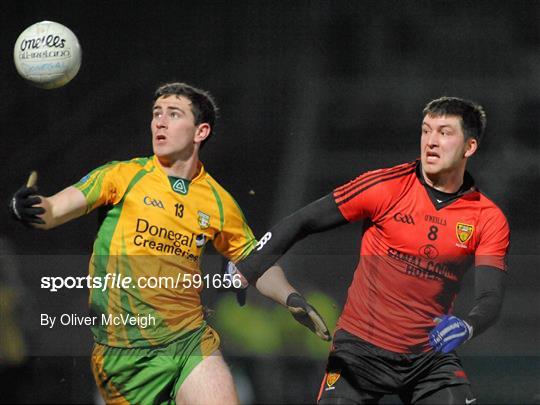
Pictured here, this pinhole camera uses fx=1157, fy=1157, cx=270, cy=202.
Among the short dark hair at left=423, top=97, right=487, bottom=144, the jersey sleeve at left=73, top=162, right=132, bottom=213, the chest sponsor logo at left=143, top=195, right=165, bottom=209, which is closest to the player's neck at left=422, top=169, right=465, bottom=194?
the short dark hair at left=423, top=97, right=487, bottom=144

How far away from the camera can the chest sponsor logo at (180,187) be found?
222 inches

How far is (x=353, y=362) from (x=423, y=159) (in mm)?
1041

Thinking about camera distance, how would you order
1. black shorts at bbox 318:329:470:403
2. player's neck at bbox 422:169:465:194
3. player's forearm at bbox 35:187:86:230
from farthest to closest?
player's neck at bbox 422:169:465:194
player's forearm at bbox 35:187:86:230
black shorts at bbox 318:329:470:403

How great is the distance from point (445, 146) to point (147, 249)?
1.51 meters

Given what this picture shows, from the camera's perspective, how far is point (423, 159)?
549 cm

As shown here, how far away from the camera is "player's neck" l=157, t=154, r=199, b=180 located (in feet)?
18.6

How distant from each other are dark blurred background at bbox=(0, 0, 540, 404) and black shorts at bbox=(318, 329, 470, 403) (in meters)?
0.80

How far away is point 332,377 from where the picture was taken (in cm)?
514

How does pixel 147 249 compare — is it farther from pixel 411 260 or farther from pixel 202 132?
pixel 411 260

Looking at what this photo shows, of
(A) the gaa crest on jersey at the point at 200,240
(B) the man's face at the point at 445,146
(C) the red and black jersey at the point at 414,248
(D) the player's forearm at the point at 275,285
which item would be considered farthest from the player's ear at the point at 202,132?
(B) the man's face at the point at 445,146

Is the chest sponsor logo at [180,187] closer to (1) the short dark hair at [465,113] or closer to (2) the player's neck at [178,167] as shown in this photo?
(2) the player's neck at [178,167]

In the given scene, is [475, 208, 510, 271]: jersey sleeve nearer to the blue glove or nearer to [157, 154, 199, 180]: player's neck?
the blue glove

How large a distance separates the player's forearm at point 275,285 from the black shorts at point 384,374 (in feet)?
1.77

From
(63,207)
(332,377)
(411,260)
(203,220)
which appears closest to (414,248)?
(411,260)
